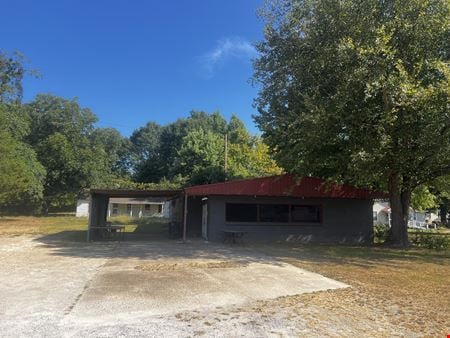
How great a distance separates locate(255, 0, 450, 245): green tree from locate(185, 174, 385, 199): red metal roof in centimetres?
165

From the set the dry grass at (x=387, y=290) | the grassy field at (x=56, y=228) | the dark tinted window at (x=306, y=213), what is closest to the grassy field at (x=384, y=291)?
the dry grass at (x=387, y=290)

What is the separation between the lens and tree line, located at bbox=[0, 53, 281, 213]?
103ft

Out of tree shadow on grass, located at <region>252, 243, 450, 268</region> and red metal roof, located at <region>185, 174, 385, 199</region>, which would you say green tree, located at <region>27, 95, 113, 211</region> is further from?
tree shadow on grass, located at <region>252, 243, 450, 268</region>

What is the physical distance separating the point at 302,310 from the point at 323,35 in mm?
11771

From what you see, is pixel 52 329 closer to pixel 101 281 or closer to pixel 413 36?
pixel 101 281

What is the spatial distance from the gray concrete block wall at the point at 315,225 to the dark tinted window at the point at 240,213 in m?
0.22

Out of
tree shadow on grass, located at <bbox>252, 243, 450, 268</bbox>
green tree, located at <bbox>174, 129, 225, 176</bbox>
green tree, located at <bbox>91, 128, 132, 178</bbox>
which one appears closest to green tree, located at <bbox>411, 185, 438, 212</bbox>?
tree shadow on grass, located at <bbox>252, 243, 450, 268</bbox>

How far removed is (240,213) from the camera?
18.8m

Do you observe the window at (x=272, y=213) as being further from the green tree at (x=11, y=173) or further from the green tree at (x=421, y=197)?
the green tree at (x=11, y=173)

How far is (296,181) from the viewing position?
697 inches

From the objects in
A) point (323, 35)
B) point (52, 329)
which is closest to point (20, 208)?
point (323, 35)

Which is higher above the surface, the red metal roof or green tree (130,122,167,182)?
green tree (130,122,167,182)

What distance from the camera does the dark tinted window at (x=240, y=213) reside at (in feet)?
61.4

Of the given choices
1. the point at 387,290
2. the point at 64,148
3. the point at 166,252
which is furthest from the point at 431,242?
the point at 64,148
